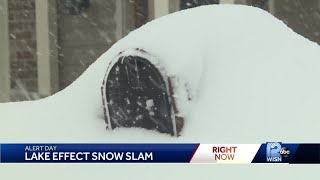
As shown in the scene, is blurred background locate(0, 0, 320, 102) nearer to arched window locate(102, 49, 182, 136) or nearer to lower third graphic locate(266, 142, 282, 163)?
arched window locate(102, 49, 182, 136)

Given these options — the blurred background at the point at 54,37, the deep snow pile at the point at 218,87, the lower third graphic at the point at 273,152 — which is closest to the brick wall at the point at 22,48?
the blurred background at the point at 54,37

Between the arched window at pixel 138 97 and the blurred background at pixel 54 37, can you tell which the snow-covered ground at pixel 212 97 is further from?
the blurred background at pixel 54 37

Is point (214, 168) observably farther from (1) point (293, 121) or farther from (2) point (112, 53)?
(2) point (112, 53)

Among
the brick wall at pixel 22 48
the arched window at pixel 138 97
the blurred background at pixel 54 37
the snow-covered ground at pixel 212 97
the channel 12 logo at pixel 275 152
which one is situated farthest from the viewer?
the brick wall at pixel 22 48

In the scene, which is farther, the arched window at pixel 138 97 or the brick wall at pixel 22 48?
the brick wall at pixel 22 48

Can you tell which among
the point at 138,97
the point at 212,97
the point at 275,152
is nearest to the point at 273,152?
the point at 275,152

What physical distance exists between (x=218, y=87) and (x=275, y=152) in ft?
2.02

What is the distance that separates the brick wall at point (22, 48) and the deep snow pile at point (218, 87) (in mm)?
5192

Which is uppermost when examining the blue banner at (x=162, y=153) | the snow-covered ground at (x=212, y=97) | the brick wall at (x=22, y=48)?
the brick wall at (x=22, y=48)

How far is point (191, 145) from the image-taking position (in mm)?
2947

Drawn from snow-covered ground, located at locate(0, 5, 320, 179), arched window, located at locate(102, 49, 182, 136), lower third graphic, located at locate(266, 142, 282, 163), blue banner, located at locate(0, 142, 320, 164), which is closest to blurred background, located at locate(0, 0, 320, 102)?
snow-covered ground, located at locate(0, 5, 320, 179)

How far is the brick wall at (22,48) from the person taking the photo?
884 cm

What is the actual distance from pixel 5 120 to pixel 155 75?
1272 mm

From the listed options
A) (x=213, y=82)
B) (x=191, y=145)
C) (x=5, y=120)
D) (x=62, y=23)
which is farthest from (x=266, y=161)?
(x=62, y=23)
